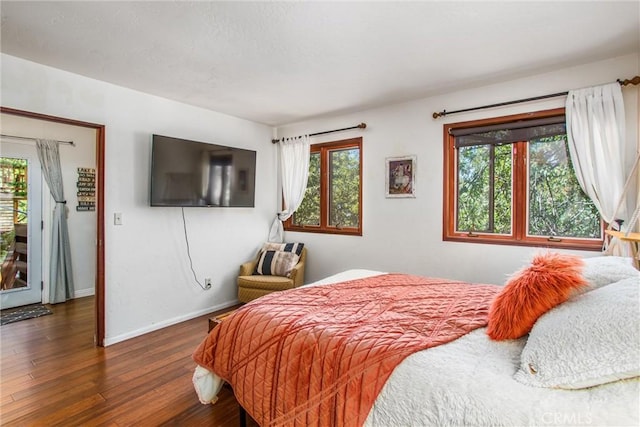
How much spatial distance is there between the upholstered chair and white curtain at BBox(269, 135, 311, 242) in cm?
68

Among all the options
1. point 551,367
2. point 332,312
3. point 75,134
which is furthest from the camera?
point 75,134

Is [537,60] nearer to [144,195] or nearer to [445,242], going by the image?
[445,242]

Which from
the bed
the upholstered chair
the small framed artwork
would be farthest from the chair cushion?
the bed

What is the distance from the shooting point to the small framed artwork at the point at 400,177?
11.3 feet

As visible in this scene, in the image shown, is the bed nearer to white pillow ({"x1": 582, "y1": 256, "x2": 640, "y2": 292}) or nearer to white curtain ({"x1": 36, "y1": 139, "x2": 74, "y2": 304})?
white pillow ({"x1": 582, "y1": 256, "x2": 640, "y2": 292})

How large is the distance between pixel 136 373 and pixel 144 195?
166 cm

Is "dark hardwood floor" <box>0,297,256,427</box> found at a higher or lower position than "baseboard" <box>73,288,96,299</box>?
lower

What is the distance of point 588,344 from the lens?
95 cm

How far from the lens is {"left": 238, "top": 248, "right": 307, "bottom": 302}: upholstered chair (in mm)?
3693

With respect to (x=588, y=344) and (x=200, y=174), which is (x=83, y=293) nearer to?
(x=200, y=174)

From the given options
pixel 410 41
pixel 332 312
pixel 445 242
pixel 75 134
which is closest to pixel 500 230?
pixel 445 242

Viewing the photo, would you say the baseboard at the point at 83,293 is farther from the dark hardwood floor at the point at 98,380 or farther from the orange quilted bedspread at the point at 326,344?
the orange quilted bedspread at the point at 326,344

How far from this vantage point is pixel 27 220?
160 inches

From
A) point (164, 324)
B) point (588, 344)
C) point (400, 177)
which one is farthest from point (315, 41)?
point (164, 324)
